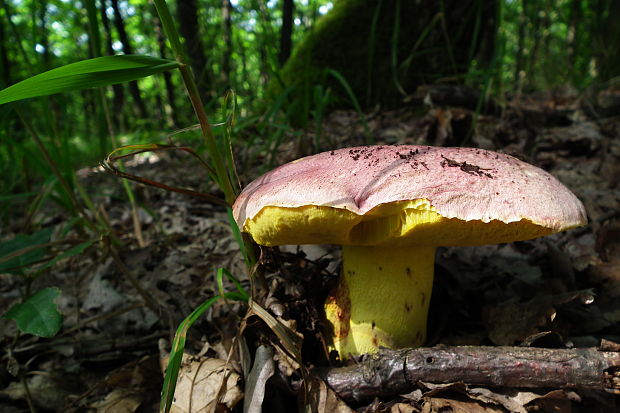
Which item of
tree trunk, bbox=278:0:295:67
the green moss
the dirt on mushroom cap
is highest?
tree trunk, bbox=278:0:295:67

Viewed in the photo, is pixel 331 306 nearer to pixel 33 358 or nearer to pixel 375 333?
pixel 375 333

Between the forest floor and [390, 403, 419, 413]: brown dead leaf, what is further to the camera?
the forest floor

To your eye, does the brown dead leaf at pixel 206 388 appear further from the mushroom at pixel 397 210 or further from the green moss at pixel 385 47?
the green moss at pixel 385 47

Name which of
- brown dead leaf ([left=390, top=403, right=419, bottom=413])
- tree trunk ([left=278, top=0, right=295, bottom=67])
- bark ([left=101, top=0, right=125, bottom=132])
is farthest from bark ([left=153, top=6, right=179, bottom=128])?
brown dead leaf ([left=390, top=403, right=419, bottom=413])

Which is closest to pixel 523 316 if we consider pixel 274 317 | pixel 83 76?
pixel 274 317

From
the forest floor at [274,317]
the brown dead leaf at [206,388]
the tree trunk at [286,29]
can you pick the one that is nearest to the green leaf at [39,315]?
the forest floor at [274,317]

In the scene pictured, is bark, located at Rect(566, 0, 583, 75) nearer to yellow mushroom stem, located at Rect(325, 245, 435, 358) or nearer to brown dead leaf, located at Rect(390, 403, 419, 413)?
yellow mushroom stem, located at Rect(325, 245, 435, 358)
